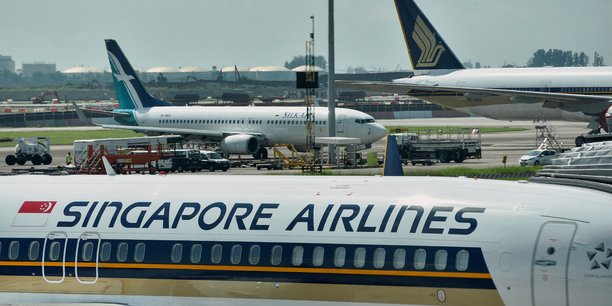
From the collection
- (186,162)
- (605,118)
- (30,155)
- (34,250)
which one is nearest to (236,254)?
(34,250)

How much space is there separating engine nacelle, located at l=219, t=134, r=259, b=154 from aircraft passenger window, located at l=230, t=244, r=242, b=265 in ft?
199

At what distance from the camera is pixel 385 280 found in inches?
697

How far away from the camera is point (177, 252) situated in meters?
19.6

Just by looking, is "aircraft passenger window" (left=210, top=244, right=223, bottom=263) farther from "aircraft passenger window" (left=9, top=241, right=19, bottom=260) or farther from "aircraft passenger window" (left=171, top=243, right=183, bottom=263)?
"aircraft passenger window" (left=9, top=241, right=19, bottom=260)

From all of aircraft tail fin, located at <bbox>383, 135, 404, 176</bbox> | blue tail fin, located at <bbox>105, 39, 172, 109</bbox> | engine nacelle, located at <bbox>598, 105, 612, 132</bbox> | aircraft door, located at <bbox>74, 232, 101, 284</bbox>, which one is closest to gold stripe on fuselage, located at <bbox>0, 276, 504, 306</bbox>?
aircraft door, located at <bbox>74, 232, 101, 284</bbox>

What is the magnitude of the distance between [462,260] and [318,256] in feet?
8.41

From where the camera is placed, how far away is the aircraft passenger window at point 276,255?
18656 millimetres

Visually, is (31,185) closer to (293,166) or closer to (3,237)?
(3,237)

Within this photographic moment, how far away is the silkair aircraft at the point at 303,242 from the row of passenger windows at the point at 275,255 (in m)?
0.02

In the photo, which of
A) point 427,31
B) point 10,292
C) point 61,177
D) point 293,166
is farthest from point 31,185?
point 427,31

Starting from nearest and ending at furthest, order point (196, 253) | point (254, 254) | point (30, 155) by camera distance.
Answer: point (254, 254) → point (196, 253) → point (30, 155)

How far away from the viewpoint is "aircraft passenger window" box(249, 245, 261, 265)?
18.9 metres

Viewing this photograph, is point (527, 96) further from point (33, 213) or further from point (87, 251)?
point (87, 251)

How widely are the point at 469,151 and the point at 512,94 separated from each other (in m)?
9.68
